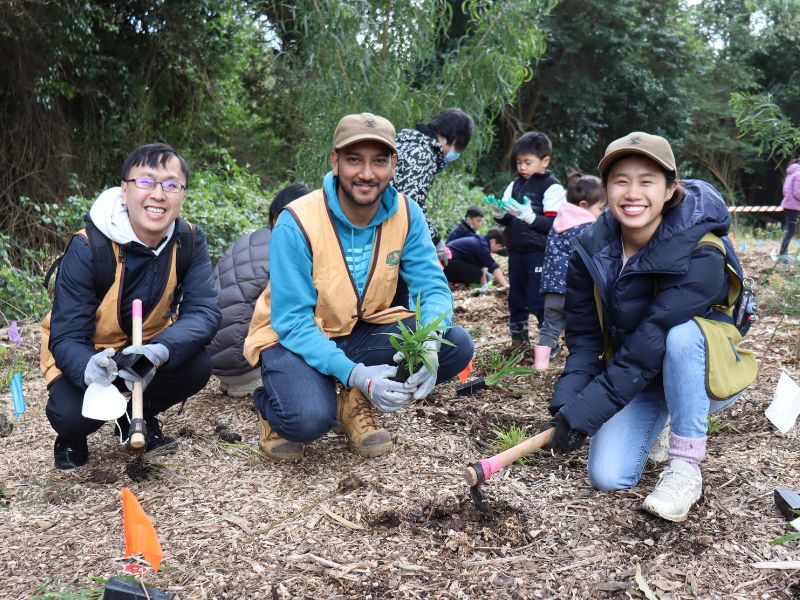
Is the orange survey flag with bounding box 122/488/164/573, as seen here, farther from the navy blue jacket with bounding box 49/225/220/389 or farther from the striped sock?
the striped sock

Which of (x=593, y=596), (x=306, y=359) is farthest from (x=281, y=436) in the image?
(x=593, y=596)

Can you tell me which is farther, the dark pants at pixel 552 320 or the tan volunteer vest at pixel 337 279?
the dark pants at pixel 552 320

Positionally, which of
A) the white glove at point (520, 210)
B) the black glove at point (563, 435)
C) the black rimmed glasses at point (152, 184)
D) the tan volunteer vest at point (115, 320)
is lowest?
the black glove at point (563, 435)

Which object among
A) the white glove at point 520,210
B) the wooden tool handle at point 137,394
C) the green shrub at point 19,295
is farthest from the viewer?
the green shrub at point 19,295

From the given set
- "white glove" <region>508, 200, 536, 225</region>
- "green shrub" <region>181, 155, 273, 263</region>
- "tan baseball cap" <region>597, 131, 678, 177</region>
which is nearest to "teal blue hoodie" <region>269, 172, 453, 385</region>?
"tan baseball cap" <region>597, 131, 678, 177</region>

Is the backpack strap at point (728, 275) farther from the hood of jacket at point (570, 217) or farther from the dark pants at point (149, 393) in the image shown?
the dark pants at point (149, 393)

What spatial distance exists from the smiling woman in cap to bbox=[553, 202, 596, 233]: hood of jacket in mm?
1653

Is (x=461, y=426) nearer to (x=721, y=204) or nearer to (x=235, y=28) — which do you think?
(x=721, y=204)

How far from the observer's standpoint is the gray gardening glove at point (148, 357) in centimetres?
263

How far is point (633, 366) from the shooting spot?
2.53 metres

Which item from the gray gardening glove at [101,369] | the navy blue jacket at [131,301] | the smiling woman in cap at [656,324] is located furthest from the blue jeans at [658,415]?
the gray gardening glove at [101,369]

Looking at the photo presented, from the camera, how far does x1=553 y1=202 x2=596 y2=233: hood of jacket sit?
14.3 ft

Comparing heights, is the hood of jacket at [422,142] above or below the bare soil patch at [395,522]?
above

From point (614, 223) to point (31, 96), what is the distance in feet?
23.4
